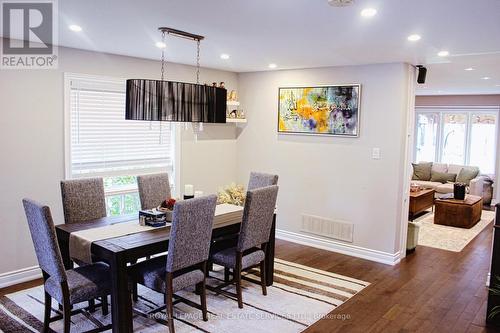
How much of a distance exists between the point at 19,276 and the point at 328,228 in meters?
3.67

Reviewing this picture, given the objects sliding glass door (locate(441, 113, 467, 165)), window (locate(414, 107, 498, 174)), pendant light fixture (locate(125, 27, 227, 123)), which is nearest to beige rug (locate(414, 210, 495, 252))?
window (locate(414, 107, 498, 174))

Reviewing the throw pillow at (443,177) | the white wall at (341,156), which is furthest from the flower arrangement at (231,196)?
the throw pillow at (443,177)

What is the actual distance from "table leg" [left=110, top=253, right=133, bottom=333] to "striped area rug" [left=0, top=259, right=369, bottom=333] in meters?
0.35

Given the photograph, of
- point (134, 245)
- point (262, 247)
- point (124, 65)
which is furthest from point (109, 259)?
point (124, 65)

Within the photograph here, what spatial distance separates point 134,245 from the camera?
3.10 metres

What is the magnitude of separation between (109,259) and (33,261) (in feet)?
6.11

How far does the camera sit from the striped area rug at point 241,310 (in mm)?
3398

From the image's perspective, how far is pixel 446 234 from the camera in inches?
261

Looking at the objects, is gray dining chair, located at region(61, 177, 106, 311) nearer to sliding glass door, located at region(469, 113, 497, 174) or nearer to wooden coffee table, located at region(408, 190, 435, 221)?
wooden coffee table, located at region(408, 190, 435, 221)

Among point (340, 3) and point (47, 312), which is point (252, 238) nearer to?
point (47, 312)

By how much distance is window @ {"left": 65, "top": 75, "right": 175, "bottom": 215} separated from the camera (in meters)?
4.57

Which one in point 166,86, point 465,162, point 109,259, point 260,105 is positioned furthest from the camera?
point 465,162

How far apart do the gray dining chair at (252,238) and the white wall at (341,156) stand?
177 centimetres

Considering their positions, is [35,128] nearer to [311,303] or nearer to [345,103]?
[311,303]
